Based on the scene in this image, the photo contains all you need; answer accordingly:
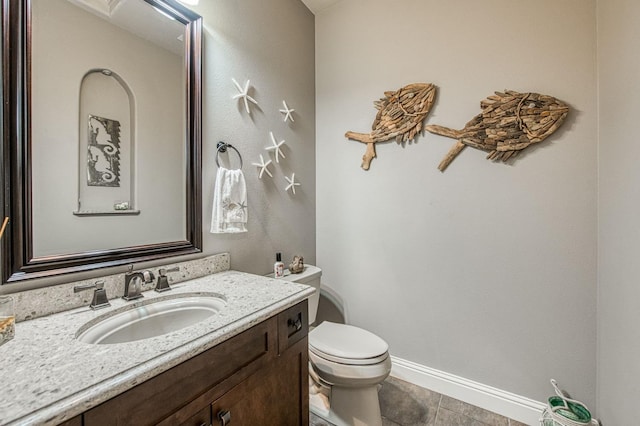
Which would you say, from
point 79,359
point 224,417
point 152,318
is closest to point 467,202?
point 224,417

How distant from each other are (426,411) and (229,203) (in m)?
1.65

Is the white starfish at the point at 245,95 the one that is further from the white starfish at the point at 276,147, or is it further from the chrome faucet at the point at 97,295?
the chrome faucet at the point at 97,295

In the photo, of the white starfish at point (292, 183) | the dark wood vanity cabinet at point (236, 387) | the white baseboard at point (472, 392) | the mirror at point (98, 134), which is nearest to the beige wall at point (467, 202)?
the white baseboard at point (472, 392)

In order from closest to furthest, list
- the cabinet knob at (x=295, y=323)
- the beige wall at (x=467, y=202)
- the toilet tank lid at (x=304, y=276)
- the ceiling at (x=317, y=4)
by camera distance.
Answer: the cabinet knob at (x=295, y=323) < the beige wall at (x=467, y=202) < the toilet tank lid at (x=304, y=276) < the ceiling at (x=317, y=4)

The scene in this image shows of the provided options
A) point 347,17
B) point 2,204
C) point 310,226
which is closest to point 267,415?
point 2,204

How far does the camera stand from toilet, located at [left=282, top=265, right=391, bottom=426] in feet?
4.26

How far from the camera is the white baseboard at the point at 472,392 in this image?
1.45m

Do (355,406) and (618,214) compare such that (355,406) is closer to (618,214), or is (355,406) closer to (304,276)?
(304,276)

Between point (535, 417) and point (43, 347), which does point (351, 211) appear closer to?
point (535, 417)

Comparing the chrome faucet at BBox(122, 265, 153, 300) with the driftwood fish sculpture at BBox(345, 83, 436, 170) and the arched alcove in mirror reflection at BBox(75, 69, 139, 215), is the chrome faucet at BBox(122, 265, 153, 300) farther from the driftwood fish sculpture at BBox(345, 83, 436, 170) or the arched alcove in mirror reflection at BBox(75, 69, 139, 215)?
the driftwood fish sculpture at BBox(345, 83, 436, 170)

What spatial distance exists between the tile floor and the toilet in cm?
18

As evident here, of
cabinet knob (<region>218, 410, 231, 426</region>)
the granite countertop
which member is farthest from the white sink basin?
cabinet knob (<region>218, 410, 231, 426</region>)

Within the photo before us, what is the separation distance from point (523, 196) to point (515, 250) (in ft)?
0.99

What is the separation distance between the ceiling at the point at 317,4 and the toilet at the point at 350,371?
2393mm
